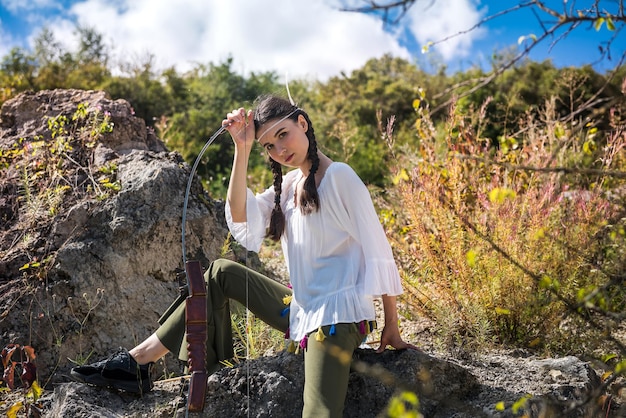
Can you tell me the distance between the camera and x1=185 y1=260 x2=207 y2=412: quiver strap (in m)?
2.97

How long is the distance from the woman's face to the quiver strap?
60 centimetres

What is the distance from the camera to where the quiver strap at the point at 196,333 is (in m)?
2.97

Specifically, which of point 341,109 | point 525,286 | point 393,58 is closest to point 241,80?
point 341,109

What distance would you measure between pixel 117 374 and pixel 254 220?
926 mm

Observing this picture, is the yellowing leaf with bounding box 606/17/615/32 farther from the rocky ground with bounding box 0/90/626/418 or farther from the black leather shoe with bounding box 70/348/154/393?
the black leather shoe with bounding box 70/348/154/393

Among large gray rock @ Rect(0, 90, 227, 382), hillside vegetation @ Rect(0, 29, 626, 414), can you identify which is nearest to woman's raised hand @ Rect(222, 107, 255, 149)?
hillside vegetation @ Rect(0, 29, 626, 414)

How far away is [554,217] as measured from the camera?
4.62 metres

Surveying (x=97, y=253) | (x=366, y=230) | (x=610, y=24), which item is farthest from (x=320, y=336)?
(x=97, y=253)

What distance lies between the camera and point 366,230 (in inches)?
114

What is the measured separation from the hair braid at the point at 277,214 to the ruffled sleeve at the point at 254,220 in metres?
0.05

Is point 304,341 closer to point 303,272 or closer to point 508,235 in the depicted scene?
point 303,272

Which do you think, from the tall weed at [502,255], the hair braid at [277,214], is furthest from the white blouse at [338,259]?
the tall weed at [502,255]

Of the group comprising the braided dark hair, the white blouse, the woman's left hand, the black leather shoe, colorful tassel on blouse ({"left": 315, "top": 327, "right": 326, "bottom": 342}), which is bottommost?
the black leather shoe

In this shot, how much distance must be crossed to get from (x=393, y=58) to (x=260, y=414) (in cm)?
1286
